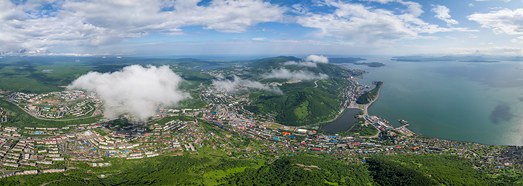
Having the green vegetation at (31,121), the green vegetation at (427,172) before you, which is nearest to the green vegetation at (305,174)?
the green vegetation at (427,172)

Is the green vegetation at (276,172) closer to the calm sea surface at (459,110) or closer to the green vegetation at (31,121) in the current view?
the calm sea surface at (459,110)

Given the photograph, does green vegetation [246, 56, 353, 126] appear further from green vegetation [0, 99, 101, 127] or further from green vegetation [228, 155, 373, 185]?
green vegetation [0, 99, 101, 127]

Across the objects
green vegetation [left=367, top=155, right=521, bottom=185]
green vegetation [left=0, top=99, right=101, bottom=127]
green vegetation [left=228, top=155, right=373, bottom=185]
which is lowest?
green vegetation [left=228, top=155, right=373, bottom=185]

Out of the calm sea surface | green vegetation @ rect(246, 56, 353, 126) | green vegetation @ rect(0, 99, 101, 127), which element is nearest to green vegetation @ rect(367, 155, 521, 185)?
the calm sea surface

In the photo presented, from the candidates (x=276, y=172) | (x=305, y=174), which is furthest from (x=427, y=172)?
(x=276, y=172)

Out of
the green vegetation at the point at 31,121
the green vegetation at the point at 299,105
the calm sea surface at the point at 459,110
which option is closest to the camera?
the green vegetation at the point at 31,121

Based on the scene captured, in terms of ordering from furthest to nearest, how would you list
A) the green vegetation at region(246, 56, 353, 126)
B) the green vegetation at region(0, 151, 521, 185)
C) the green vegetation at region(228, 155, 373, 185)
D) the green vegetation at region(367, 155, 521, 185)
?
1. the green vegetation at region(246, 56, 353, 126)
2. the green vegetation at region(228, 155, 373, 185)
3. the green vegetation at region(367, 155, 521, 185)
4. the green vegetation at region(0, 151, 521, 185)

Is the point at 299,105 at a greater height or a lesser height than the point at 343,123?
greater

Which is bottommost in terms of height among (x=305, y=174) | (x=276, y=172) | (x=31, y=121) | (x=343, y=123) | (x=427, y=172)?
(x=276, y=172)

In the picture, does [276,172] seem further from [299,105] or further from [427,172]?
[299,105]
